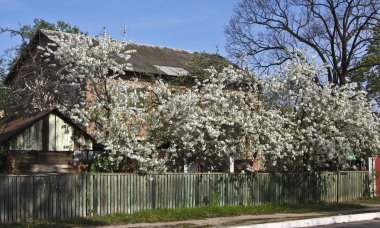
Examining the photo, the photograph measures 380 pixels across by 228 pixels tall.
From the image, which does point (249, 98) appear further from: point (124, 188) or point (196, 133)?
point (124, 188)

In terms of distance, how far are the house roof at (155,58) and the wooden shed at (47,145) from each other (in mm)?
7178

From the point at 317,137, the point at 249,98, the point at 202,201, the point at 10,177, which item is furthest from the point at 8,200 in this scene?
the point at 317,137

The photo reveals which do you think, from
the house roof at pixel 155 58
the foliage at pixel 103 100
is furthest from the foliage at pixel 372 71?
the foliage at pixel 103 100

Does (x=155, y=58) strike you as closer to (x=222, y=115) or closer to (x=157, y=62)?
(x=157, y=62)

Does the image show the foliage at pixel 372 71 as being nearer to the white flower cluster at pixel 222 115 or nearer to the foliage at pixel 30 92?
the white flower cluster at pixel 222 115

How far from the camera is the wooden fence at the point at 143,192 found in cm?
1496

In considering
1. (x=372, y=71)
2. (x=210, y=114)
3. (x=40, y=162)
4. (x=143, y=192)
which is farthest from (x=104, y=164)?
(x=372, y=71)

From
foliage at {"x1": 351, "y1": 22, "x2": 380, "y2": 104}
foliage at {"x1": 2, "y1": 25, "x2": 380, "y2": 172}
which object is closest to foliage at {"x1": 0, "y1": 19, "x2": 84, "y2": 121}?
foliage at {"x1": 2, "y1": 25, "x2": 380, "y2": 172}

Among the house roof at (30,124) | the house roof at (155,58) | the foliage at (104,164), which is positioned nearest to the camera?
the house roof at (30,124)

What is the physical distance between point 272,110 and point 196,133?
366 cm

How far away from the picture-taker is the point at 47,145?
1800 cm

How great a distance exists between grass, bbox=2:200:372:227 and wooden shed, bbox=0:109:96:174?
2993mm

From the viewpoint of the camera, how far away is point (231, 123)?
63.6ft

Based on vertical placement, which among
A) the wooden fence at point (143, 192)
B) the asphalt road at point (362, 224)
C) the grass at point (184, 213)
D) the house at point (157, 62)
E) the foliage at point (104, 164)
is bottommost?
the asphalt road at point (362, 224)
